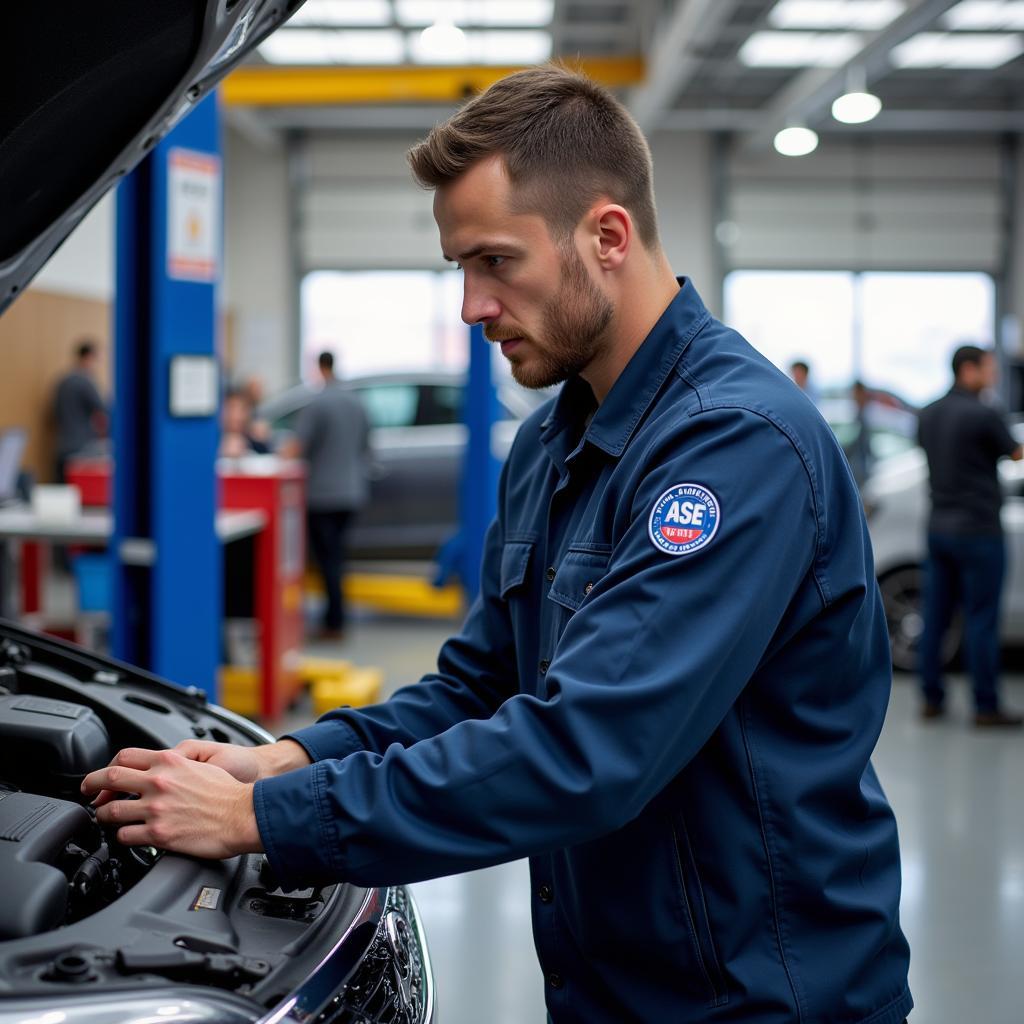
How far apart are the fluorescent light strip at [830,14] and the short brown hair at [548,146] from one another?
8.79 m

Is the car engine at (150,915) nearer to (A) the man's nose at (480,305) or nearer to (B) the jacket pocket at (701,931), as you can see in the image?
(B) the jacket pocket at (701,931)

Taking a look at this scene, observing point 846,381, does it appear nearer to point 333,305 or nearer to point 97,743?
point 333,305

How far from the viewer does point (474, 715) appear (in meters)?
1.56

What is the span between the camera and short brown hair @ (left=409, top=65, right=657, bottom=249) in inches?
49.0

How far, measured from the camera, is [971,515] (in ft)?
17.5

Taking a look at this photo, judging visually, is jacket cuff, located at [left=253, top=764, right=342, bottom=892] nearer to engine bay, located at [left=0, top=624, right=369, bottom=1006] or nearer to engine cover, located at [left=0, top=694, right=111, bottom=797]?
engine bay, located at [left=0, top=624, right=369, bottom=1006]

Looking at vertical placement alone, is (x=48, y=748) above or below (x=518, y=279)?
below

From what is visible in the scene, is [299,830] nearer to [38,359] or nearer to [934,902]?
[934,902]

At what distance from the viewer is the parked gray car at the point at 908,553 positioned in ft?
20.3

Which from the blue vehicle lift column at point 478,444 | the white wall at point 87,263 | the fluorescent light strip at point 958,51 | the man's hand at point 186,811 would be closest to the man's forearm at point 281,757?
the man's hand at point 186,811

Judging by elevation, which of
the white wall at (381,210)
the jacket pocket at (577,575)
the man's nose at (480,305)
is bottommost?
the jacket pocket at (577,575)

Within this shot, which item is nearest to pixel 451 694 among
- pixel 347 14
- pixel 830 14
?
pixel 347 14

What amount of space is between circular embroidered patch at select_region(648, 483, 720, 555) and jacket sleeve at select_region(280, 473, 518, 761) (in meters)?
0.45

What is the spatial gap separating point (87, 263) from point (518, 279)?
35.2 ft
